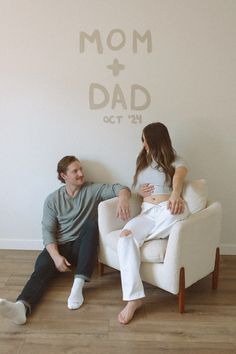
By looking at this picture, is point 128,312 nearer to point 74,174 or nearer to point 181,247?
point 181,247

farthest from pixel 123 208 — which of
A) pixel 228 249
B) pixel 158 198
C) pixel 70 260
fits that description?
pixel 228 249

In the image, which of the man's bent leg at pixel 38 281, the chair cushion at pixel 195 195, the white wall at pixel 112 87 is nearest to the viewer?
the man's bent leg at pixel 38 281

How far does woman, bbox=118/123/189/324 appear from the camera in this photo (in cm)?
203

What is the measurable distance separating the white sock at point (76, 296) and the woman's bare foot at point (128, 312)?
29 centimetres

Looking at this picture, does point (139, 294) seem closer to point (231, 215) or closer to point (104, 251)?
point (104, 251)

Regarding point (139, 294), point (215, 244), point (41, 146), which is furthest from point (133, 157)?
point (139, 294)

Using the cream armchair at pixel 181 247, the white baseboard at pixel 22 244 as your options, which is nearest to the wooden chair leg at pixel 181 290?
the cream armchair at pixel 181 247

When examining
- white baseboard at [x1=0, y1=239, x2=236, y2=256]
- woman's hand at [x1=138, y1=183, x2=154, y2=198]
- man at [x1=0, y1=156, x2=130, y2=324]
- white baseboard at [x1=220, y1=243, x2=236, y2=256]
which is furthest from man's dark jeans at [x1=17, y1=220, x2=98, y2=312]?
white baseboard at [x1=220, y1=243, x2=236, y2=256]

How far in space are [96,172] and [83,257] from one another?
768 millimetres

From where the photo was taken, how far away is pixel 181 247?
197 cm

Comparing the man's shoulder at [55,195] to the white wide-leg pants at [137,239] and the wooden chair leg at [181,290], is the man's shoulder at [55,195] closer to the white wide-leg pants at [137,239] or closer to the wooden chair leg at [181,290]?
the white wide-leg pants at [137,239]

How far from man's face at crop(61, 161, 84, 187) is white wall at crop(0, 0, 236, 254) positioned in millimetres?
231

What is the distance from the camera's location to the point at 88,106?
2.67m

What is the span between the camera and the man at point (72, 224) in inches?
91.0
